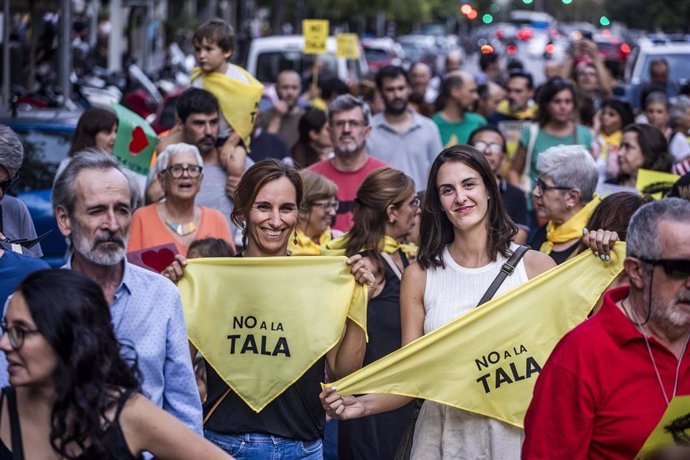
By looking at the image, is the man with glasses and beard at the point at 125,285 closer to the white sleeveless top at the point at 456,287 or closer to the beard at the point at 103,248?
the beard at the point at 103,248

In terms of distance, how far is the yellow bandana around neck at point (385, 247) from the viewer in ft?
21.9

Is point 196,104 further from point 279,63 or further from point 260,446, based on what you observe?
point 279,63

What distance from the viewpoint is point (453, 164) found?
5.55 metres

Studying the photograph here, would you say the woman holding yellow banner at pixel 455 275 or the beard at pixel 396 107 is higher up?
the beard at pixel 396 107

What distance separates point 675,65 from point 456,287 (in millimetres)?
15770

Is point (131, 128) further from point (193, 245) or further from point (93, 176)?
point (93, 176)

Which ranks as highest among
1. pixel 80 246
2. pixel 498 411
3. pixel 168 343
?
pixel 80 246

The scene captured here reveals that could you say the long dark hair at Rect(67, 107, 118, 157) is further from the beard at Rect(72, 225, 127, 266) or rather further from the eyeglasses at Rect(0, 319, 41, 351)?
the eyeglasses at Rect(0, 319, 41, 351)

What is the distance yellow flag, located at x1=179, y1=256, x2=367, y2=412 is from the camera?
5512 mm

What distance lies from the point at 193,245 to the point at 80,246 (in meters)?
2.35

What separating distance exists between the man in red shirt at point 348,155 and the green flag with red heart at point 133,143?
1169mm

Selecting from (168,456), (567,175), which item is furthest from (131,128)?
(168,456)

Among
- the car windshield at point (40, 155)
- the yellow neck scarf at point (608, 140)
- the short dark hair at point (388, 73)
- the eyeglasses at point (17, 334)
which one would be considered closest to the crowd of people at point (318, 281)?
the eyeglasses at point (17, 334)

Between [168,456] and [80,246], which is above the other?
[80,246]
